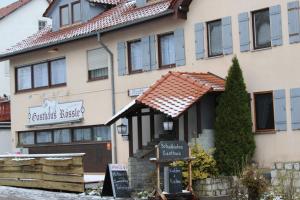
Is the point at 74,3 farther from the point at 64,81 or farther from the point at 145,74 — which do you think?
the point at 145,74

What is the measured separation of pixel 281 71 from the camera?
18.8m

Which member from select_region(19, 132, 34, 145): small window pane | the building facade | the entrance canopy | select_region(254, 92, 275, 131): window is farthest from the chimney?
select_region(19, 132, 34, 145): small window pane

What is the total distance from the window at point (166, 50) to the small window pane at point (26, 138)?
8.98 m

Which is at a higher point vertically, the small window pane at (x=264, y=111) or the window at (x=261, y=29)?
the window at (x=261, y=29)

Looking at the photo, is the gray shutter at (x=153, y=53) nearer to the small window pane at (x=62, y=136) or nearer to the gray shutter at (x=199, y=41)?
the gray shutter at (x=199, y=41)


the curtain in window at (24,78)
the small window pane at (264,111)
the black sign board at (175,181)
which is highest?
the curtain in window at (24,78)

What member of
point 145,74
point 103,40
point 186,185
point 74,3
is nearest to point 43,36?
point 74,3

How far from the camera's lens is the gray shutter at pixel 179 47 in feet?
71.3

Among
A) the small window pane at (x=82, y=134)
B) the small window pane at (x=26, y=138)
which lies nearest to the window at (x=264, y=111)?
the small window pane at (x=82, y=134)

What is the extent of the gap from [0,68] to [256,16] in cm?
2545

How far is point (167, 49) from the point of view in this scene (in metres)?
22.5

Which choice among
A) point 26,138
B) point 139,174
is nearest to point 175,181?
Result: point 139,174

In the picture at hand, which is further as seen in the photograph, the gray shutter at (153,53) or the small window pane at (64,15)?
the small window pane at (64,15)

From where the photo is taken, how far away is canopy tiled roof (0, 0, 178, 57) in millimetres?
22734
